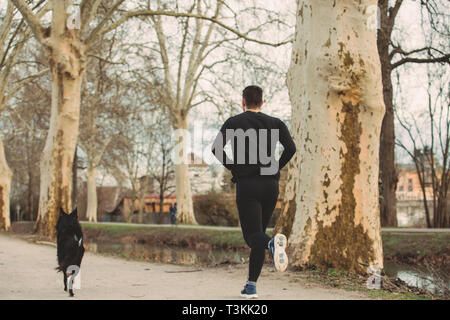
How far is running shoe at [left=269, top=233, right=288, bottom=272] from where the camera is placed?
4594 millimetres

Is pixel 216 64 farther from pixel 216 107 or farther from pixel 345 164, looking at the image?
pixel 345 164

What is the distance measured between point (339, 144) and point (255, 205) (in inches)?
141

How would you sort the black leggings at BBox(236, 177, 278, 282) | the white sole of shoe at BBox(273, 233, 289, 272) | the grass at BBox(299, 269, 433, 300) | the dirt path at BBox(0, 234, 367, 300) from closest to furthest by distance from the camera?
1. the white sole of shoe at BBox(273, 233, 289, 272)
2. the black leggings at BBox(236, 177, 278, 282)
3. the dirt path at BBox(0, 234, 367, 300)
4. the grass at BBox(299, 269, 433, 300)

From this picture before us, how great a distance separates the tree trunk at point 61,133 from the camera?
56.5 feet

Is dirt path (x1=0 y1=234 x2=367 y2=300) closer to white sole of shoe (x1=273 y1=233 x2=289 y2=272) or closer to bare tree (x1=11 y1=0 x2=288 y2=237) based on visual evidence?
white sole of shoe (x1=273 y1=233 x2=289 y2=272)

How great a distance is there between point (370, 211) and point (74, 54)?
12.0 meters

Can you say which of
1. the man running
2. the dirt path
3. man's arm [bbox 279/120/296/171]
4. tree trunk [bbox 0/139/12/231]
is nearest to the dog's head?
the dirt path

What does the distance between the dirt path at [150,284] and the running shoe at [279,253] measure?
39.9 inches

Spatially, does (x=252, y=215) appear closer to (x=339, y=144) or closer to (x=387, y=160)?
(x=339, y=144)

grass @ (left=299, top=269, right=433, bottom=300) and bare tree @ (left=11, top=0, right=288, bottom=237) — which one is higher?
bare tree @ (left=11, top=0, right=288, bottom=237)

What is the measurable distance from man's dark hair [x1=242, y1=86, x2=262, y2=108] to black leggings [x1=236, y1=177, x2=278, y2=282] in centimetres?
69
